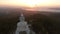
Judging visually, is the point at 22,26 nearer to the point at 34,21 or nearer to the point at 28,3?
the point at 34,21

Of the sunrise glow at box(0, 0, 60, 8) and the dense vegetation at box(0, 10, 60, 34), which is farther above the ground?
the sunrise glow at box(0, 0, 60, 8)

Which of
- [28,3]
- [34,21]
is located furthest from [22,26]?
[28,3]

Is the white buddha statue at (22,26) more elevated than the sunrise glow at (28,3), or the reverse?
the sunrise glow at (28,3)

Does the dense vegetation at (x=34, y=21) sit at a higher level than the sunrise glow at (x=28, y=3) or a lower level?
lower

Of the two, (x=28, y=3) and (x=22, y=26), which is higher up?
(x=28, y=3)

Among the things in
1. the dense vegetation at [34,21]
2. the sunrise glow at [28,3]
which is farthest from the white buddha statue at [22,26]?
the sunrise glow at [28,3]

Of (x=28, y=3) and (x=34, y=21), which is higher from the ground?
(x=28, y=3)

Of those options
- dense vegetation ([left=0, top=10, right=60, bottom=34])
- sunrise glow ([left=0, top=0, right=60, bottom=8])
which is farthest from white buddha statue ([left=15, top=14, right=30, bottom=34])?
sunrise glow ([left=0, top=0, right=60, bottom=8])

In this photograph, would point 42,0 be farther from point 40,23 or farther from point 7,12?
point 7,12

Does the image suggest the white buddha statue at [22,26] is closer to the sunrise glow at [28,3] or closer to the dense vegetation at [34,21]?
the dense vegetation at [34,21]

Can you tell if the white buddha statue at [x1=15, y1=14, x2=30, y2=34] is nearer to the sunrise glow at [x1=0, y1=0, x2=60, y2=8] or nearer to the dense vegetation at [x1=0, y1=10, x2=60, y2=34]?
the dense vegetation at [x1=0, y1=10, x2=60, y2=34]

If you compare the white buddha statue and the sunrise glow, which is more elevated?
the sunrise glow
